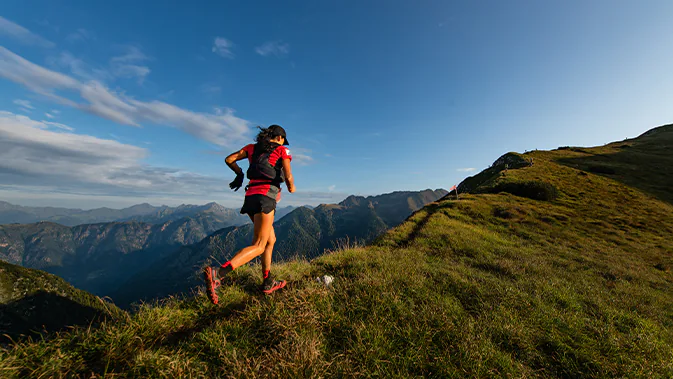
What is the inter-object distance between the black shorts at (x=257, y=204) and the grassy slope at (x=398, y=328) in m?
1.79

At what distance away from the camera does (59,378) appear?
2857 mm

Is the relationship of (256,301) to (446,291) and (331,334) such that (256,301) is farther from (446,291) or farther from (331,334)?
(446,291)

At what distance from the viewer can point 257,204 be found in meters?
5.28

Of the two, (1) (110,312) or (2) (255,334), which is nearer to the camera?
(2) (255,334)

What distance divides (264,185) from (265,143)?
95 cm

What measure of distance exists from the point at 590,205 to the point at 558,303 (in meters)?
25.2

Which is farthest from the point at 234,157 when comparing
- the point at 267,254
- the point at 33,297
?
the point at 33,297

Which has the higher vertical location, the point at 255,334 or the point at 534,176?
the point at 534,176

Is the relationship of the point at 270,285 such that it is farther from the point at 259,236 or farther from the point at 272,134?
the point at 272,134

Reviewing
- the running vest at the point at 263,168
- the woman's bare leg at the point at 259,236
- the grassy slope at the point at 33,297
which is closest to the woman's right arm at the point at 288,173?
the running vest at the point at 263,168

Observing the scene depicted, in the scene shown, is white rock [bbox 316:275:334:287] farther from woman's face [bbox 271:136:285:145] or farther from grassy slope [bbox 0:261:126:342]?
grassy slope [bbox 0:261:126:342]

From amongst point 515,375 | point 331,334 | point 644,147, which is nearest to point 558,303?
point 515,375

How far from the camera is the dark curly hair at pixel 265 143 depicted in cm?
546

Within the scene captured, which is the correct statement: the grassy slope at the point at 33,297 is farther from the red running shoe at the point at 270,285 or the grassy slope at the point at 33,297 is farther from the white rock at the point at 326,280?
the white rock at the point at 326,280
